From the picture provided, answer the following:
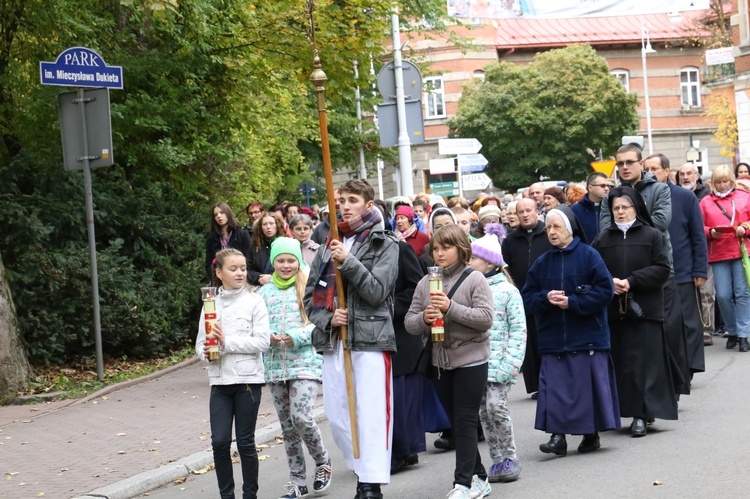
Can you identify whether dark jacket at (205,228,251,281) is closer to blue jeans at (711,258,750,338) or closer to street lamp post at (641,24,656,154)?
blue jeans at (711,258,750,338)

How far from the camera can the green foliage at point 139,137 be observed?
580 inches

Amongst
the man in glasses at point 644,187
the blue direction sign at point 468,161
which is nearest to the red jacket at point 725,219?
the man in glasses at point 644,187

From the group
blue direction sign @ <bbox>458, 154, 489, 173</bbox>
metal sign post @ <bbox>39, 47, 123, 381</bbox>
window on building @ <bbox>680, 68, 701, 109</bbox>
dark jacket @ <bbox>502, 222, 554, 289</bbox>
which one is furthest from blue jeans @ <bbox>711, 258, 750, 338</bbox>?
window on building @ <bbox>680, 68, 701, 109</bbox>

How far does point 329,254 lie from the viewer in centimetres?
757

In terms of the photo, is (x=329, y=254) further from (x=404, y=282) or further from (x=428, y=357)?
(x=404, y=282)

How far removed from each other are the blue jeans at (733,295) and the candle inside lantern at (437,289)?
319 inches

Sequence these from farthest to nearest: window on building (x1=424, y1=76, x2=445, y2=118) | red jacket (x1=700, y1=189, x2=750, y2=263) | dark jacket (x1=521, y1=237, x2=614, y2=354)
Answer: window on building (x1=424, y1=76, x2=445, y2=118), red jacket (x1=700, y1=189, x2=750, y2=263), dark jacket (x1=521, y1=237, x2=614, y2=354)

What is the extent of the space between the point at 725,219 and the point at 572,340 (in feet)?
21.5

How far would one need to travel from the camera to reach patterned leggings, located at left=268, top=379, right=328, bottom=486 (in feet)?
26.4

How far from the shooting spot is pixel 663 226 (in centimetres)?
1057

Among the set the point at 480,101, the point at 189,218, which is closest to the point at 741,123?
the point at 480,101

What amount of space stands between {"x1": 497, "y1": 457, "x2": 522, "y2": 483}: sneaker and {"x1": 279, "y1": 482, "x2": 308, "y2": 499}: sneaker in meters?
1.34

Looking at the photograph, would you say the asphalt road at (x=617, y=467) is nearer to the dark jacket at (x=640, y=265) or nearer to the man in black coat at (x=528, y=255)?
the man in black coat at (x=528, y=255)

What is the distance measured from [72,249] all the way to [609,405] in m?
8.66
